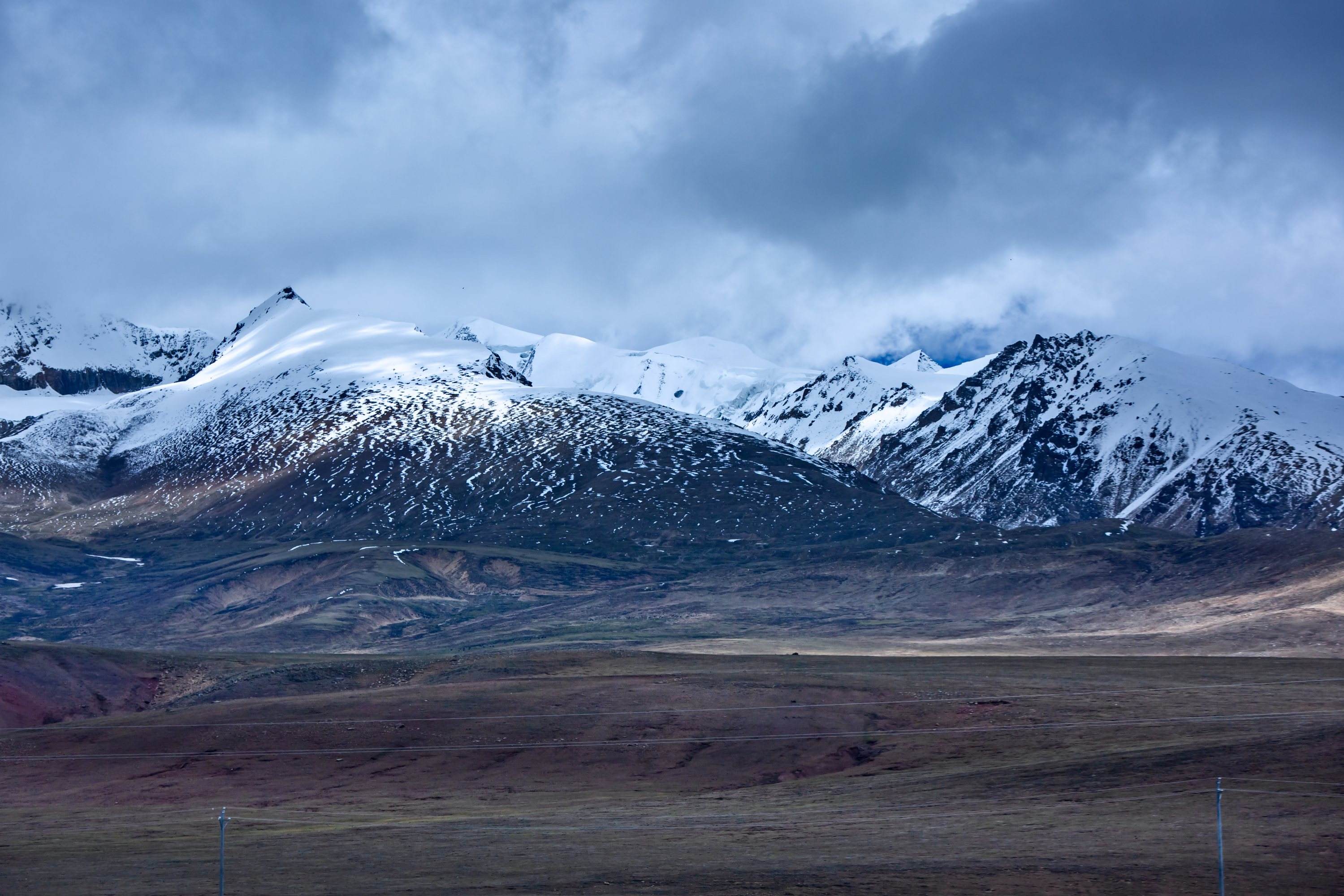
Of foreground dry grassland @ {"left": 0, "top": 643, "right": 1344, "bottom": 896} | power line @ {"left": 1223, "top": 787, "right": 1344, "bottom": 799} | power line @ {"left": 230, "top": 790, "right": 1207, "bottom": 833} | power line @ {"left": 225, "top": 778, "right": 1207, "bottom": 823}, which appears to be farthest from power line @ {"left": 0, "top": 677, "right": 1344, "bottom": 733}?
power line @ {"left": 1223, "top": 787, "right": 1344, "bottom": 799}

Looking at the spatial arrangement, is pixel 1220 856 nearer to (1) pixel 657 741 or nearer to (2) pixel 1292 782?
(2) pixel 1292 782

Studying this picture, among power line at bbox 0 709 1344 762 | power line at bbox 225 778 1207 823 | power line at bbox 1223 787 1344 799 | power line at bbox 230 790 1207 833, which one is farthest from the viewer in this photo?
power line at bbox 0 709 1344 762

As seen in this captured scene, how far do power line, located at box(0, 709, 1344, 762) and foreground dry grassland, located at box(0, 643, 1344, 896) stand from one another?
22 centimetres

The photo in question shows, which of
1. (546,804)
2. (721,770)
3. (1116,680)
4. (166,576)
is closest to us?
(546,804)

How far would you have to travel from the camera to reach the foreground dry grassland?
3553cm

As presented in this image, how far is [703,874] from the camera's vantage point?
35625 millimetres

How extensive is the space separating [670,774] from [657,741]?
4.86 metres

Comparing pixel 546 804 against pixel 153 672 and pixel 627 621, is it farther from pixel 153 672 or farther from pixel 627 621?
pixel 627 621

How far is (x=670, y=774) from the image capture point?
59.3 m

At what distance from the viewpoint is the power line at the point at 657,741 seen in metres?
63.2

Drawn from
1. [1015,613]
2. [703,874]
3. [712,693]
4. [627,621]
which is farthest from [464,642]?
[703,874]

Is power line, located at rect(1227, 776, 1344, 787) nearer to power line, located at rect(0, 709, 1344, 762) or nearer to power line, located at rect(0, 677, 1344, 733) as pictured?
power line, located at rect(0, 709, 1344, 762)

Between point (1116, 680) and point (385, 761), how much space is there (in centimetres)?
4207

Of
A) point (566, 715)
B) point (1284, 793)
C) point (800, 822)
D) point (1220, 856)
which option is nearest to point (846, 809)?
point (800, 822)
